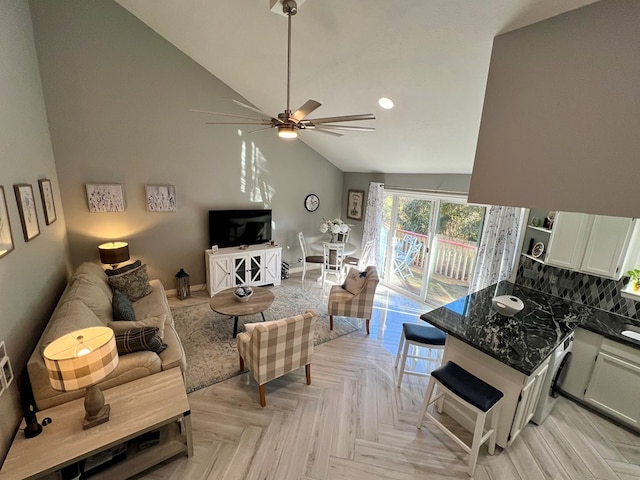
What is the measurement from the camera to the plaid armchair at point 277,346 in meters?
2.42

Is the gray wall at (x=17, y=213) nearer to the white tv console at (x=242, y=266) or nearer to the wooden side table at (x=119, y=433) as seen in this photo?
the wooden side table at (x=119, y=433)

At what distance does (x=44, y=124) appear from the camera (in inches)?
127

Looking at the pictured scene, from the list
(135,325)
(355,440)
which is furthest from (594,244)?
(135,325)

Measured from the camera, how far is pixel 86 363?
154cm

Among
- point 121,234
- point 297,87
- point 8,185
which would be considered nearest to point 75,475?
point 8,185

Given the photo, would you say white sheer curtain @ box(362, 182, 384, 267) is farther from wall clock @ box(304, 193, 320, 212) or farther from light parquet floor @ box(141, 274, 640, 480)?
light parquet floor @ box(141, 274, 640, 480)

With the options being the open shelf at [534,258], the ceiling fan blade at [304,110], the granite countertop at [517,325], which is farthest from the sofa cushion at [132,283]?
the open shelf at [534,258]

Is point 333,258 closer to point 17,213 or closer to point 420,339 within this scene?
point 420,339

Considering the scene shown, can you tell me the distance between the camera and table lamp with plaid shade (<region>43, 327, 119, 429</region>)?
1.50 meters

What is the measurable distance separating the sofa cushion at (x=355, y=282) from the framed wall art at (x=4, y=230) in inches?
135

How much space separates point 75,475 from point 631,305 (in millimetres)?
4838

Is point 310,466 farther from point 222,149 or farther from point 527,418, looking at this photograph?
point 222,149

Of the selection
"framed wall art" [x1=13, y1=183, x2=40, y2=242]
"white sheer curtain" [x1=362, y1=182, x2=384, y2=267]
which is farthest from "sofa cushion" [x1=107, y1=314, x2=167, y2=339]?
"white sheer curtain" [x1=362, y1=182, x2=384, y2=267]

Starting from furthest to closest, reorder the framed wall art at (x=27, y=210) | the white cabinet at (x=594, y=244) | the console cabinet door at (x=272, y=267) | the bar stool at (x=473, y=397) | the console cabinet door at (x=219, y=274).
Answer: the console cabinet door at (x=272, y=267) → the console cabinet door at (x=219, y=274) → the white cabinet at (x=594, y=244) → the framed wall art at (x=27, y=210) → the bar stool at (x=473, y=397)
